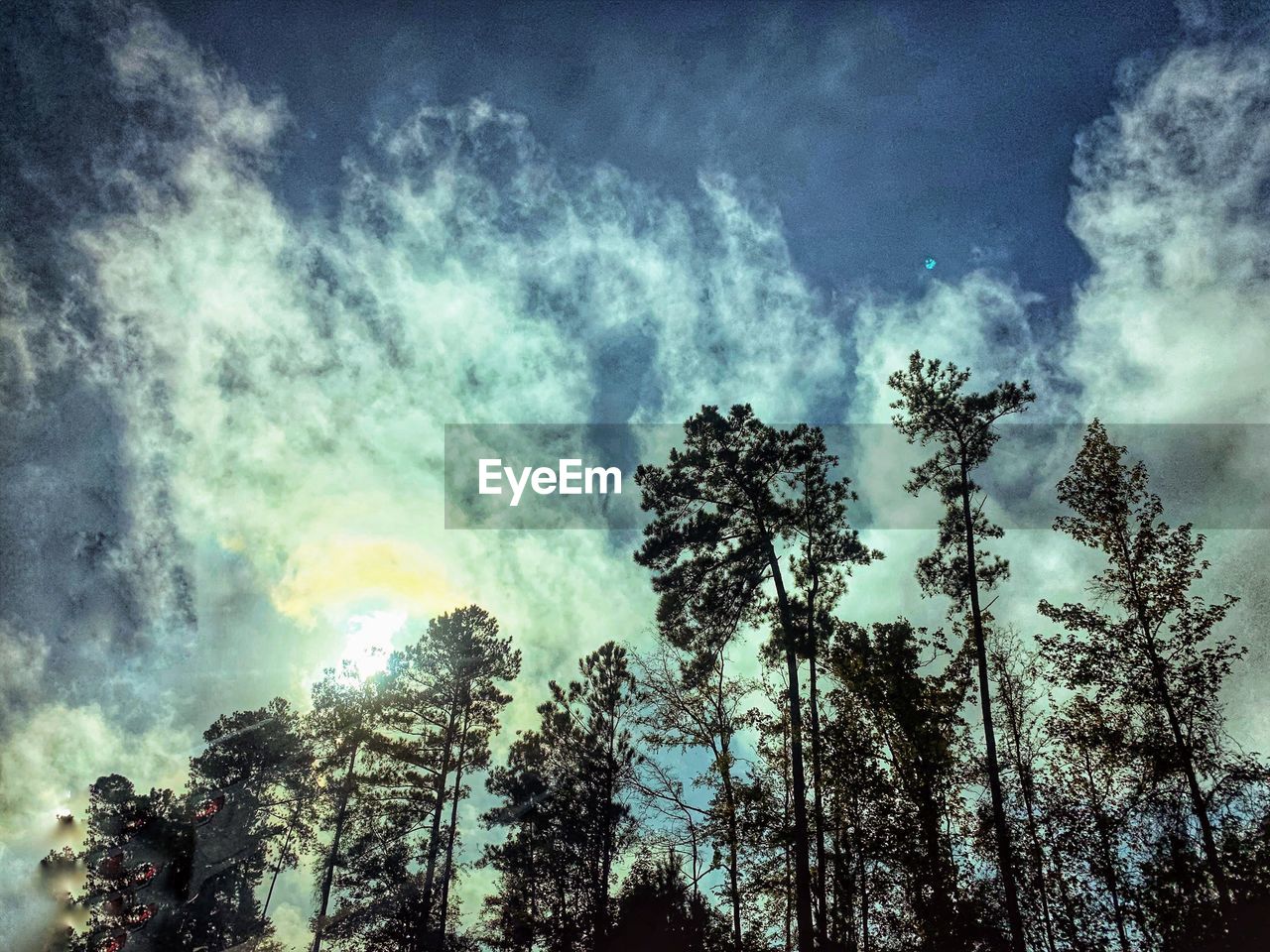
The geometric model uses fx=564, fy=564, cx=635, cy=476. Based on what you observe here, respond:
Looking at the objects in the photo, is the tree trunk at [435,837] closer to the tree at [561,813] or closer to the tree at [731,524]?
the tree at [561,813]

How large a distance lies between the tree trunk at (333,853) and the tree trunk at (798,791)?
18.7 metres

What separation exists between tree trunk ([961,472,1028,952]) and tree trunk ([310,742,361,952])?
23.2 meters

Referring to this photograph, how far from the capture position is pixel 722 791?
1809 cm

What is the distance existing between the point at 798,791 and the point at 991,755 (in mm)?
4567

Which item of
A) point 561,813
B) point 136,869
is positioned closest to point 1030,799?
point 561,813

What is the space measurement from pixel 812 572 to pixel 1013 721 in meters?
9.29

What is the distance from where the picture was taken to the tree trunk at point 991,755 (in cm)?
1193

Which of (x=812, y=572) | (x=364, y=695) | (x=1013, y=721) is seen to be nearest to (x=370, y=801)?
(x=364, y=695)

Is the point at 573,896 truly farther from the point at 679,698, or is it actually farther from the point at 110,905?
the point at 110,905

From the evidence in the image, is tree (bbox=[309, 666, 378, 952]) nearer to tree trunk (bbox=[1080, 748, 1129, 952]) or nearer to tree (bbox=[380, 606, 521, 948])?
tree (bbox=[380, 606, 521, 948])

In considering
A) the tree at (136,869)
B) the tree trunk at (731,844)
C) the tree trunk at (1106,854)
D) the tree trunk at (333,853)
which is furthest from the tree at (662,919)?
the tree at (136,869)

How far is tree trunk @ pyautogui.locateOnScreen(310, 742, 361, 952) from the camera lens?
22.8m

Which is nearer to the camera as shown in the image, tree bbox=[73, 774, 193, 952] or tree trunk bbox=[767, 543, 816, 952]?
tree trunk bbox=[767, 543, 816, 952]

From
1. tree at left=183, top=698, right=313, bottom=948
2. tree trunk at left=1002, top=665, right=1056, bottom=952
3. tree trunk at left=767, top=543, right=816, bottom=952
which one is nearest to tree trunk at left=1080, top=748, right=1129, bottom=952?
tree trunk at left=1002, top=665, right=1056, bottom=952
